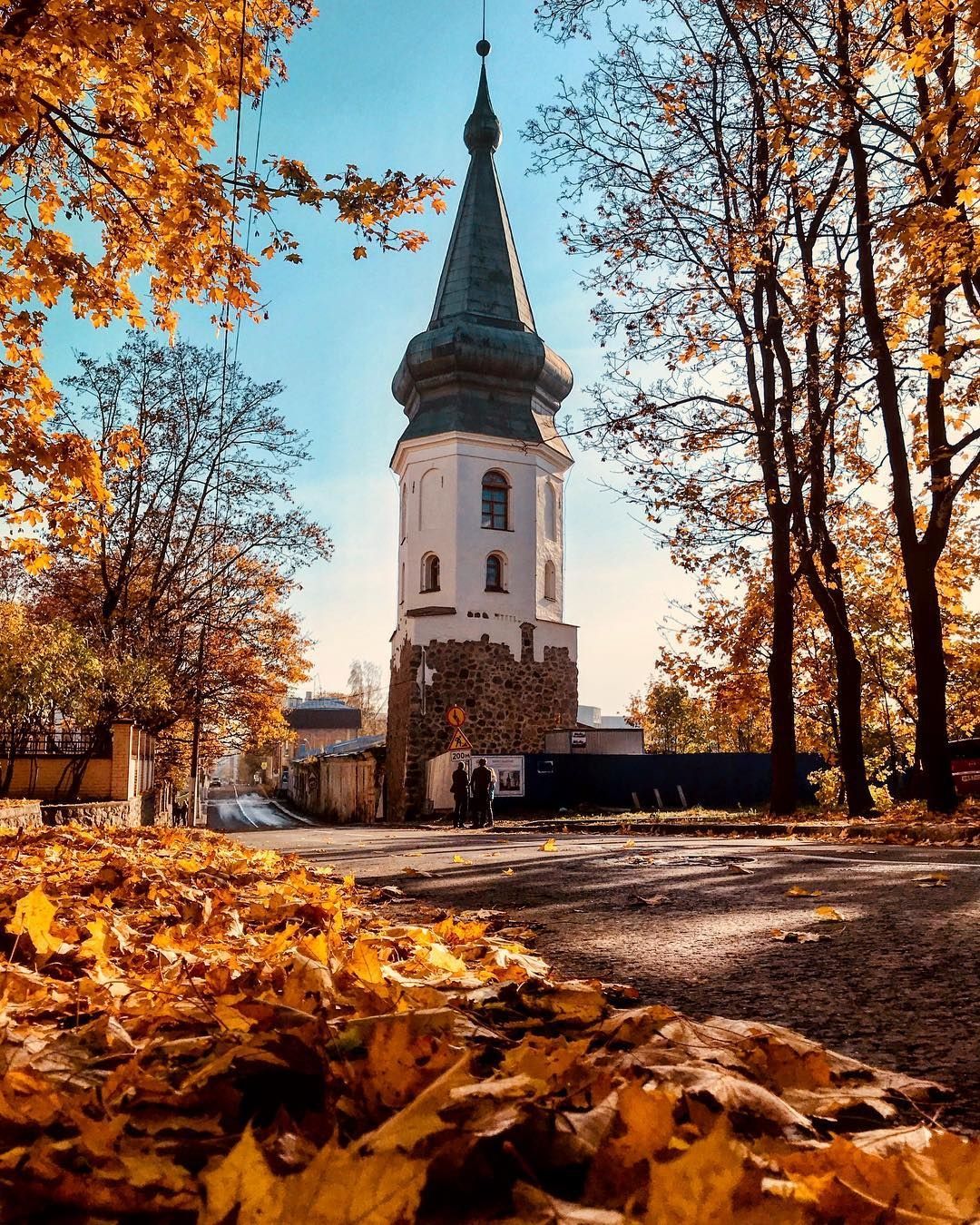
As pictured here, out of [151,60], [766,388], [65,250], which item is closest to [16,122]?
[151,60]

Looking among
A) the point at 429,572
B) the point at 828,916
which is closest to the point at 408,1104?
the point at 828,916

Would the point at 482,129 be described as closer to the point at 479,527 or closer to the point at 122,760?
the point at 479,527

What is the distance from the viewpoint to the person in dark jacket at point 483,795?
23500 millimetres

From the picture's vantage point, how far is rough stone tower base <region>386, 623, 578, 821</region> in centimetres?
3291

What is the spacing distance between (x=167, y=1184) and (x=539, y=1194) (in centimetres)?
44

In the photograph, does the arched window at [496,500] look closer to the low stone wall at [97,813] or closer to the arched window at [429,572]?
the arched window at [429,572]

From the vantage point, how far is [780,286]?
16.1m

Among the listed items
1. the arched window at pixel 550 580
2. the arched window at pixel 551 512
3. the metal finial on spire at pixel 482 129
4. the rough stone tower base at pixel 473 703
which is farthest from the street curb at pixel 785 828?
the metal finial on spire at pixel 482 129

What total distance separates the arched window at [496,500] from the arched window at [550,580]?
237cm

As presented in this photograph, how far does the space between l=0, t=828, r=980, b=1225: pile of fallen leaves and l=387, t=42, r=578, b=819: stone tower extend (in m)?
30.7

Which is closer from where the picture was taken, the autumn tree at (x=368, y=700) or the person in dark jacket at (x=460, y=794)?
the person in dark jacket at (x=460, y=794)

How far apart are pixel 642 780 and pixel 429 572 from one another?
464 inches

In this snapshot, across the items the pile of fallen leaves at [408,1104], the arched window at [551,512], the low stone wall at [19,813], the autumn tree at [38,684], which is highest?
the arched window at [551,512]

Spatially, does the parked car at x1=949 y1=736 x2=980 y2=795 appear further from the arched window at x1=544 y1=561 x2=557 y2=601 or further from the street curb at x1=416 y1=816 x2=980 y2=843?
the arched window at x1=544 y1=561 x2=557 y2=601
